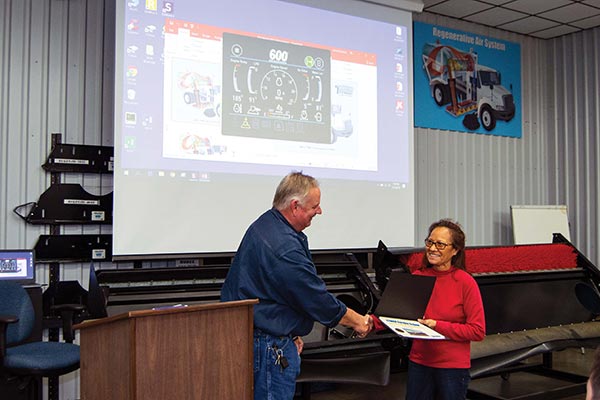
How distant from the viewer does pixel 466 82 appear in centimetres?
645

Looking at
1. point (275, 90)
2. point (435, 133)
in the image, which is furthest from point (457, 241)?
point (435, 133)

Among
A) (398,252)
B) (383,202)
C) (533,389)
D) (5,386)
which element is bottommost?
(533,389)

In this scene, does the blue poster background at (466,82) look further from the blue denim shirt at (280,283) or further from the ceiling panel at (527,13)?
the blue denim shirt at (280,283)

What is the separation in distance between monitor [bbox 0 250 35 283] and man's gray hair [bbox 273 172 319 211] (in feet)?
7.04

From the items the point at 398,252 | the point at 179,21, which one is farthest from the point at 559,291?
the point at 179,21

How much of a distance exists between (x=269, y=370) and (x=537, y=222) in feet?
16.1

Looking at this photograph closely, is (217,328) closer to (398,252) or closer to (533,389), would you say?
(398,252)

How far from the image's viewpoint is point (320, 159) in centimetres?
472

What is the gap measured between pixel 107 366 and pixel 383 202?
3328 millimetres

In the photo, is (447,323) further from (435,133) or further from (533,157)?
(533,157)

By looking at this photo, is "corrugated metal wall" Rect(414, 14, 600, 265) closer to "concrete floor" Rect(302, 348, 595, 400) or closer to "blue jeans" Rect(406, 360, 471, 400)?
"concrete floor" Rect(302, 348, 595, 400)

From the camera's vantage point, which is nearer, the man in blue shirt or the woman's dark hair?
the man in blue shirt

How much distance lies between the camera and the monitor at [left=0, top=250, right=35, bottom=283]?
377 cm

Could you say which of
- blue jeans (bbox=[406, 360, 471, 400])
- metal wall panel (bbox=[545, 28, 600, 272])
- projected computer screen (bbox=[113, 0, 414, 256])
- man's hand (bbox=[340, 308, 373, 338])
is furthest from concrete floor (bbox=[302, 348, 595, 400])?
man's hand (bbox=[340, 308, 373, 338])
